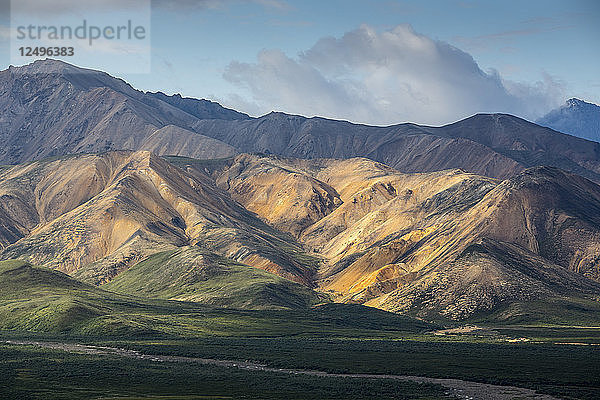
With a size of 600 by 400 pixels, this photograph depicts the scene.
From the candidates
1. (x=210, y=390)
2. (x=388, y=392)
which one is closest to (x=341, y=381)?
(x=388, y=392)

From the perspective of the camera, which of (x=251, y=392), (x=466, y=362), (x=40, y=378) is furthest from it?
(x=466, y=362)

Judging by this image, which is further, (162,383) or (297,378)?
(297,378)

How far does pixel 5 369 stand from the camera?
17600 cm

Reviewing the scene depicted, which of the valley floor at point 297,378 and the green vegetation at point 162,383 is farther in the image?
the valley floor at point 297,378

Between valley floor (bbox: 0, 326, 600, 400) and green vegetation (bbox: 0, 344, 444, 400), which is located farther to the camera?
valley floor (bbox: 0, 326, 600, 400)

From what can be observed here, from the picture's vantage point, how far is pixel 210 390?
15738 cm

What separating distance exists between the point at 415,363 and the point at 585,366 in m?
35.2

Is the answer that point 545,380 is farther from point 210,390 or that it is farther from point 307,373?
point 210,390

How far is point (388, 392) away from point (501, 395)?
20748 mm

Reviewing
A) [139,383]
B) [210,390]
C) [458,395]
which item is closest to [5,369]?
[139,383]

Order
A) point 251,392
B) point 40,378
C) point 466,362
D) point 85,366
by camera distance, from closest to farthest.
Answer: point 251,392
point 40,378
point 85,366
point 466,362

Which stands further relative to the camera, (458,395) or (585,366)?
(585,366)

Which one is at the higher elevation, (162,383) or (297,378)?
(162,383)

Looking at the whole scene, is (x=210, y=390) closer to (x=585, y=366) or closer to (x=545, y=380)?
(x=545, y=380)
